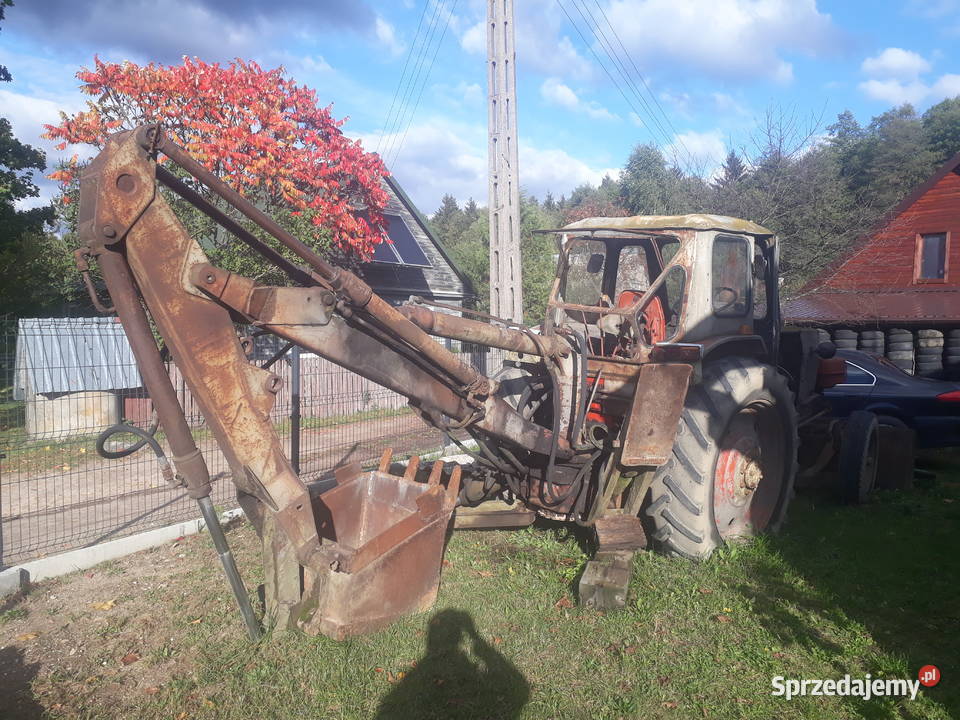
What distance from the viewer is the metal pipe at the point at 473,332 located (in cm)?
405

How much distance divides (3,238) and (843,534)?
1552 cm

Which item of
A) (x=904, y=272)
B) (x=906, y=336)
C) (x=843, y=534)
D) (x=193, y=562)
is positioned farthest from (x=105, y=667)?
(x=904, y=272)

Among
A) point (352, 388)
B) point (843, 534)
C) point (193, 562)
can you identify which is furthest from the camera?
point (352, 388)

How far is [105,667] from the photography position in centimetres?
400

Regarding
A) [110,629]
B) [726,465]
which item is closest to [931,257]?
[726,465]

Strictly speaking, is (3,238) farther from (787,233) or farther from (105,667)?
(787,233)

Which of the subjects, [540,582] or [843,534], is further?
[843,534]

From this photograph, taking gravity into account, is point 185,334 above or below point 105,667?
above

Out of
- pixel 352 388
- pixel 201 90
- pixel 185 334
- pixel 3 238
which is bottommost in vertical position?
pixel 352 388

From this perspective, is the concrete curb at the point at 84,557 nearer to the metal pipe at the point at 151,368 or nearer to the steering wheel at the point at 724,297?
the metal pipe at the point at 151,368

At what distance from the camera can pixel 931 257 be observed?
20.7 meters

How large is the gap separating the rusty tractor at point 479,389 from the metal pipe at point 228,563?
0.05 feet

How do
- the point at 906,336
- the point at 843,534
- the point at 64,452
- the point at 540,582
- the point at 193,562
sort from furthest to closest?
1. the point at 906,336
2. the point at 64,452
3. the point at 843,534
4. the point at 193,562
5. the point at 540,582

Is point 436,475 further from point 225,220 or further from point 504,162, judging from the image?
point 504,162
